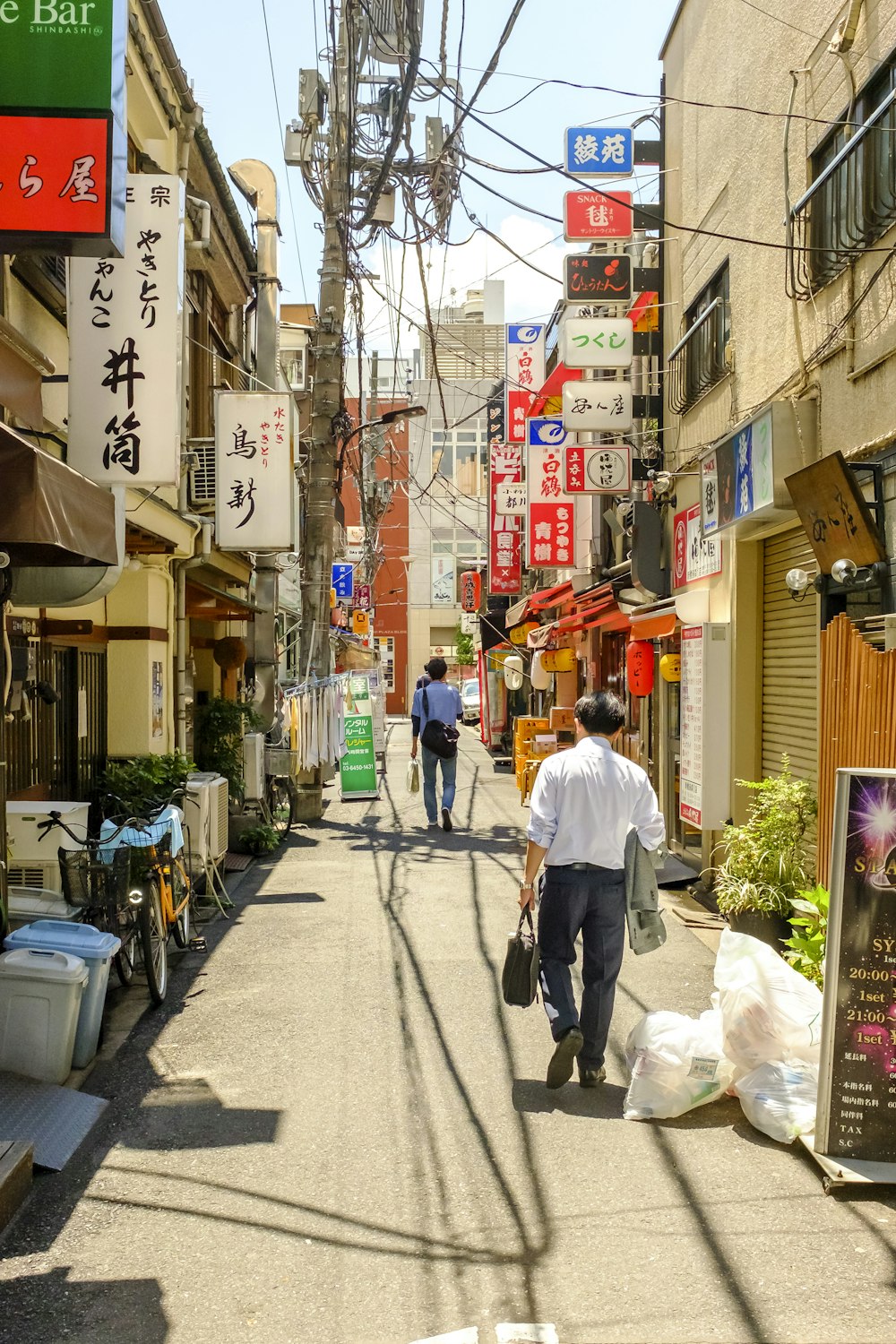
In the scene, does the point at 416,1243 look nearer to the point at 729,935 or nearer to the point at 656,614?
the point at 729,935

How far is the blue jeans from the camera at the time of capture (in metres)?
15.4

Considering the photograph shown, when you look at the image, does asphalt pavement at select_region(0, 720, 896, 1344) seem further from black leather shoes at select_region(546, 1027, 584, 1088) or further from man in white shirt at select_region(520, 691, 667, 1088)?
man in white shirt at select_region(520, 691, 667, 1088)

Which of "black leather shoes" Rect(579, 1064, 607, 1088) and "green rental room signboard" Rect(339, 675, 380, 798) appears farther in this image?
"green rental room signboard" Rect(339, 675, 380, 798)

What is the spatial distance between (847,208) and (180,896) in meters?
Result: 6.72

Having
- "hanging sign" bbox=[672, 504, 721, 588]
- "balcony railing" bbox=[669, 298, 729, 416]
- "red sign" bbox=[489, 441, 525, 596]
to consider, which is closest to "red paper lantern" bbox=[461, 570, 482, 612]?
"red sign" bbox=[489, 441, 525, 596]

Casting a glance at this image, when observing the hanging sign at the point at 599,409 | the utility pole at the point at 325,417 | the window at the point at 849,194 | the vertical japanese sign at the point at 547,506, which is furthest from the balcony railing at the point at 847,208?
the vertical japanese sign at the point at 547,506

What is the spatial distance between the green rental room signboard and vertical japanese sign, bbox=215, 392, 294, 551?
19.8 feet

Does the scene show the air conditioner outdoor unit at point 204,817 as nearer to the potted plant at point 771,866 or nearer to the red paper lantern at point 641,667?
the potted plant at point 771,866

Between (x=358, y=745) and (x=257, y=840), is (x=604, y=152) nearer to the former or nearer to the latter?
(x=257, y=840)

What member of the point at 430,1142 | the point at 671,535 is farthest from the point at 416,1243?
the point at 671,535

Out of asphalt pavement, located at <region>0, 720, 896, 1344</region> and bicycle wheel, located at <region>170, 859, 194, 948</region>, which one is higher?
bicycle wheel, located at <region>170, 859, 194, 948</region>

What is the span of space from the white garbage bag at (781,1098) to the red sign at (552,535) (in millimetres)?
14721

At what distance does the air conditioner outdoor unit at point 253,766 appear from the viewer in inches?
565

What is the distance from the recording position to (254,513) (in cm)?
1309
